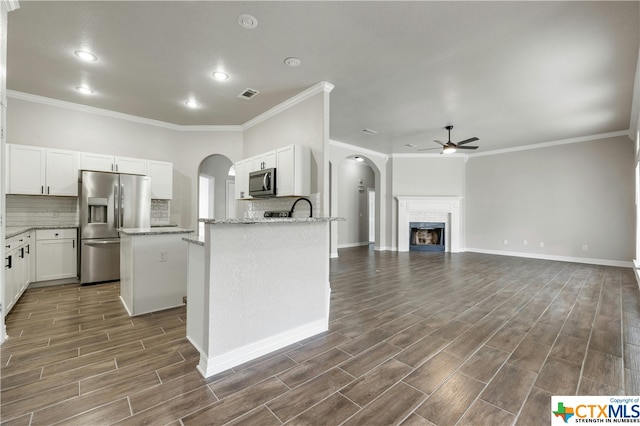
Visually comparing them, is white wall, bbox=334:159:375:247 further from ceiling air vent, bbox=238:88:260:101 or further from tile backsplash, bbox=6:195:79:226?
tile backsplash, bbox=6:195:79:226

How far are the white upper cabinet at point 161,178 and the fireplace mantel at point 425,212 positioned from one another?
6136 mm

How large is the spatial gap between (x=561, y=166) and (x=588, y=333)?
5.72m

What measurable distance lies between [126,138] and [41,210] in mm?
1714

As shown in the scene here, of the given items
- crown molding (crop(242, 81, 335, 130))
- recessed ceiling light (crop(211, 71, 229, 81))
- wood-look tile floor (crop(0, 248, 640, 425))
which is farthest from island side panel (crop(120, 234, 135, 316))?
crown molding (crop(242, 81, 335, 130))

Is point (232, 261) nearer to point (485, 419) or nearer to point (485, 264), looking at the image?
point (485, 419)

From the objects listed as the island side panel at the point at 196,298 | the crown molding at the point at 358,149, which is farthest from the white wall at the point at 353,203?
the island side panel at the point at 196,298

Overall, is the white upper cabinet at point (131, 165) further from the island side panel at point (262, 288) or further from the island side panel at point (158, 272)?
the island side panel at point (262, 288)

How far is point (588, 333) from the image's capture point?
2695 millimetres

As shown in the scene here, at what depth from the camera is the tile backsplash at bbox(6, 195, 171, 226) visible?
424cm

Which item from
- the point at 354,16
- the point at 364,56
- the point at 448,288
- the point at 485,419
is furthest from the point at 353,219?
the point at 485,419

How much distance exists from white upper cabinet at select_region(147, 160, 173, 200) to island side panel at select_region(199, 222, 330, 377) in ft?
12.3

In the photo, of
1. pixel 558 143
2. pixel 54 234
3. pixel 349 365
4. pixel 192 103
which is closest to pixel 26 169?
pixel 54 234

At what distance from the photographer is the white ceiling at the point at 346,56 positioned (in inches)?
96.6

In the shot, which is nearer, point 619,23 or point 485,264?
point 619,23
